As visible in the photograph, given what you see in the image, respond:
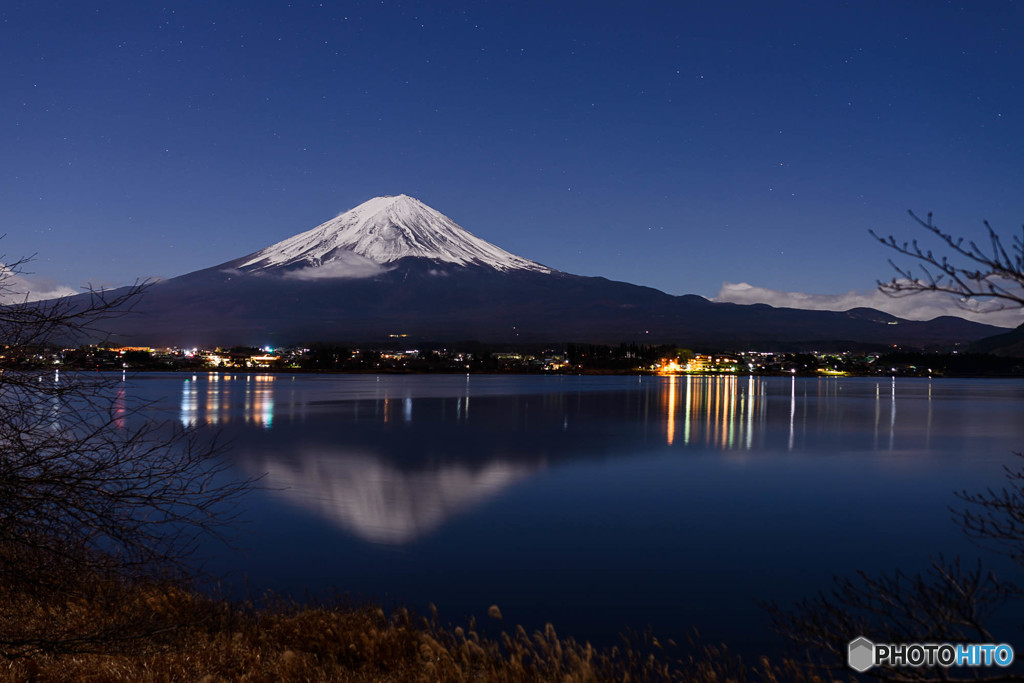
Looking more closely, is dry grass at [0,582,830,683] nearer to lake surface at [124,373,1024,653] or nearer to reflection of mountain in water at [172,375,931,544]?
lake surface at [124,373,1024,653]

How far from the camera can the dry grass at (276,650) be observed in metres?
5.89

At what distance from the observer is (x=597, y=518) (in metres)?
16.4

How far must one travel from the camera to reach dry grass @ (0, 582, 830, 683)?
589 cm

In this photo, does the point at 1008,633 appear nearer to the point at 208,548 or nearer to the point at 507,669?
the point at 507,669

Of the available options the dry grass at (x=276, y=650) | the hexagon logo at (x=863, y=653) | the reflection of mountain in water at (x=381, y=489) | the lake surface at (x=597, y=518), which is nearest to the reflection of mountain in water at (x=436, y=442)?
the reflection of mountain in water at (x=381, y=489)

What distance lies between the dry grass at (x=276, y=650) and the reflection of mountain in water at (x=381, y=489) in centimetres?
580

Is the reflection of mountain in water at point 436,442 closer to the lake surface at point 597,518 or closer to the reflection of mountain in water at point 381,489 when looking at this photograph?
the reflection of mountain in water at point 381,489

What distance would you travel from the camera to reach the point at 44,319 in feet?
15.5

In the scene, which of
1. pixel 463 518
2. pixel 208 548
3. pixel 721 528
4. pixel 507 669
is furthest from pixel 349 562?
pixel 721 528

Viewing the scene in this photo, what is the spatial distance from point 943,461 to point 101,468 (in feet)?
95.0

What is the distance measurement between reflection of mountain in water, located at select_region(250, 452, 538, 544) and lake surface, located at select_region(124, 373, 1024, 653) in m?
0.08

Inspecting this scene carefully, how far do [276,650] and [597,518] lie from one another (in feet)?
33.2

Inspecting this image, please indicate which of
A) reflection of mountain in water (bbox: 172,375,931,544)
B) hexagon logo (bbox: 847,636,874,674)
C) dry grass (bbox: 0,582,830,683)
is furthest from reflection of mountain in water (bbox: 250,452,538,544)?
hexagon logo (bbox: 847,636,874,674)

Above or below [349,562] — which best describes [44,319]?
above
